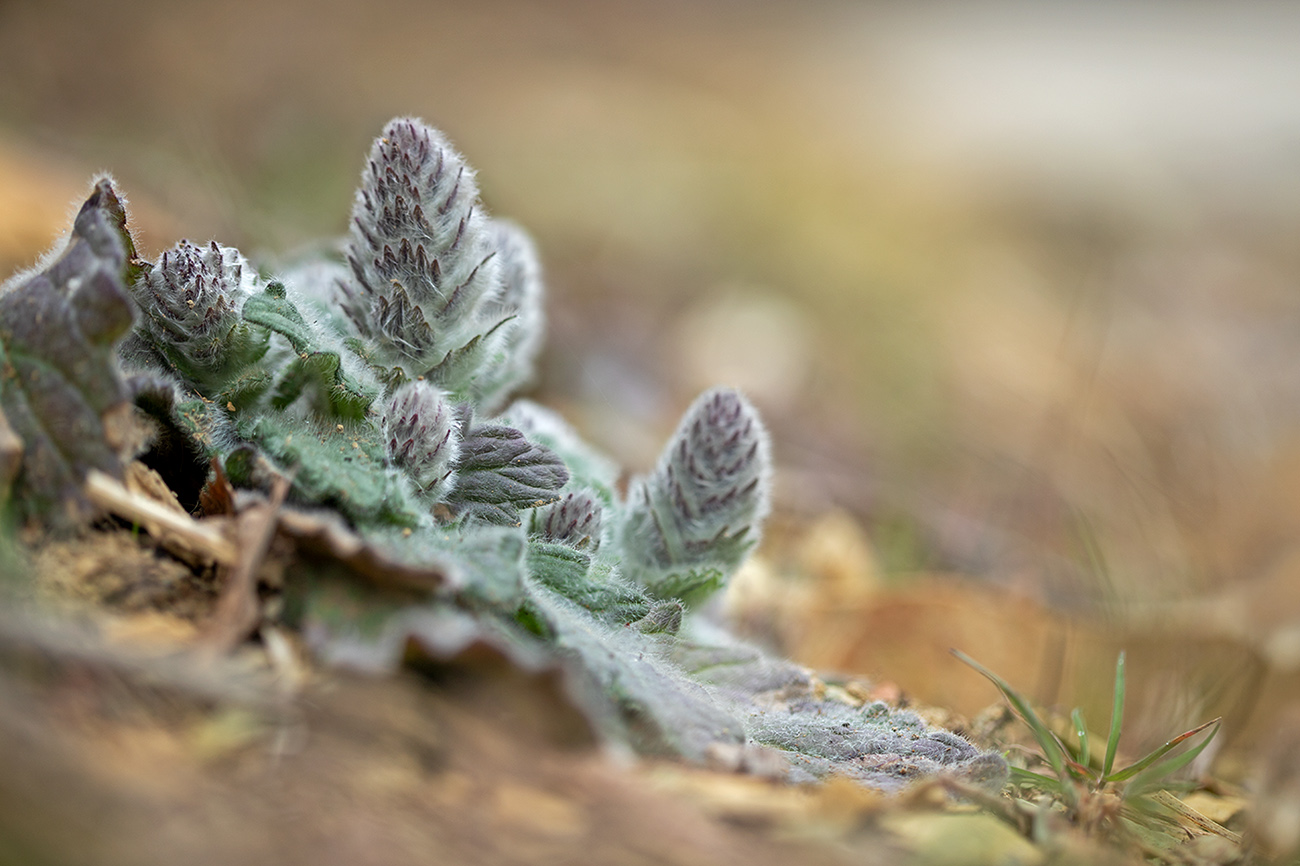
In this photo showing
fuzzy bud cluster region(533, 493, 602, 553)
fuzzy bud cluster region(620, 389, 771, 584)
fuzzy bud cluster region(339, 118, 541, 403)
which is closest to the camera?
fuzzy bud cluster region(339, 118, 541, 403)

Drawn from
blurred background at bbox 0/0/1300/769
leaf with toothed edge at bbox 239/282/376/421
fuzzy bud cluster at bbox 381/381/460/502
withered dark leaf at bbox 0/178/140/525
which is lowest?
withered dark leaf at bbox 0/178/140/525

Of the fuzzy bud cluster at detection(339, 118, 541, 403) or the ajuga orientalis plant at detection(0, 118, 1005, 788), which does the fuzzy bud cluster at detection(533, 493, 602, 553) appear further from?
the fuzzy bud cluster at detection(339, 118, 541, 403)

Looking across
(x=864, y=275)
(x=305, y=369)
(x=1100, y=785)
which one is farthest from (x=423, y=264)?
(x=864, y=275)

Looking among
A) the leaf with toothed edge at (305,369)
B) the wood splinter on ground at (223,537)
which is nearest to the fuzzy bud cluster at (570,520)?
the leaf with toothed edge at (305,369)

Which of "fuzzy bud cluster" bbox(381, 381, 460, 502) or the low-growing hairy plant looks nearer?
the low-growing hairy plant

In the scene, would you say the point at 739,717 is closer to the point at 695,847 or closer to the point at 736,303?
the point at 695,847

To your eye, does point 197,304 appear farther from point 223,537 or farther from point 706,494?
point 706,494

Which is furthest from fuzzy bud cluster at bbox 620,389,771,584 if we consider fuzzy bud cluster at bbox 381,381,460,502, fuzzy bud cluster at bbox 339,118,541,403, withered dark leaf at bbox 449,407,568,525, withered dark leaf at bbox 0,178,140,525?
withered dark leaf at bbox 0,178,140,525

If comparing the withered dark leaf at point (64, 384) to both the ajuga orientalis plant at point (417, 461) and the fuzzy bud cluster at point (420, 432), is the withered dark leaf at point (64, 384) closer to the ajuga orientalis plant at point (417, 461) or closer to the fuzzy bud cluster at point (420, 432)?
the ajuga orientalis plant at point (417, 461)
